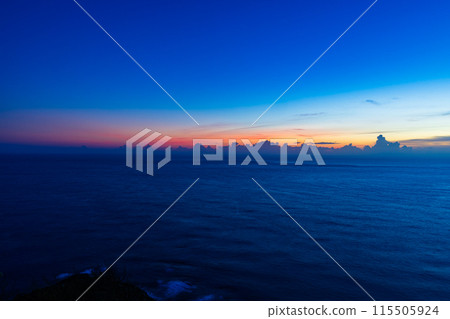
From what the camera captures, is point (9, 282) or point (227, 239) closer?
point (9, 282)

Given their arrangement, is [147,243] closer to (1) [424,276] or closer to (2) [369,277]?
(2) [369,277]

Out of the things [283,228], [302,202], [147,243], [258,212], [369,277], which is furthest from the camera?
[302,202]

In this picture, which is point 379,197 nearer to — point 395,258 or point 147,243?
point 395,258

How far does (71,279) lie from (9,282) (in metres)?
4.04

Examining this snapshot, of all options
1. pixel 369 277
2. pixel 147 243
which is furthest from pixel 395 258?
pixel 147 243

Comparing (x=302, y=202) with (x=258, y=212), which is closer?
(x=258, y=212)

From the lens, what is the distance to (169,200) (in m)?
33.0

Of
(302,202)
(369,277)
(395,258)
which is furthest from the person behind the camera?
(302,202)

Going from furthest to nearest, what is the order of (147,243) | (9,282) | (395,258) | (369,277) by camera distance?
(147,243), (395,258), (369,277), (9,282)
